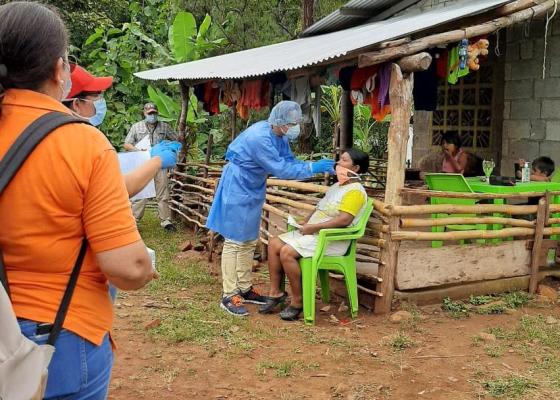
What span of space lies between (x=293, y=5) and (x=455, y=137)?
28.4ft

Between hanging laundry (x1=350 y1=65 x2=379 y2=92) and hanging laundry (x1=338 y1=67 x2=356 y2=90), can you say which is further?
hanging laundry (x1=338 y1=67 x2=356 y2=90)

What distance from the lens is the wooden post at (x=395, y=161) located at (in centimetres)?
522

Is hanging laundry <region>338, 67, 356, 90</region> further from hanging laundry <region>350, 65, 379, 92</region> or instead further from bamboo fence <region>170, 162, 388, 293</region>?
bamboo fence <region>170, 162, 388, 293</region>

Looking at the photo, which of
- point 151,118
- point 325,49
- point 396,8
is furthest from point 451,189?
point 151,118

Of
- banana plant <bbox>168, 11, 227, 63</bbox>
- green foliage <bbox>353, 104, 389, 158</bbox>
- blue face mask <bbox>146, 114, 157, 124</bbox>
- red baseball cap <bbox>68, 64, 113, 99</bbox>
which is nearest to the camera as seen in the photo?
red baseball cap <bbox>68, 64, 113, 99</bbox>

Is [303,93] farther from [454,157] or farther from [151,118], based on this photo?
[151,118]

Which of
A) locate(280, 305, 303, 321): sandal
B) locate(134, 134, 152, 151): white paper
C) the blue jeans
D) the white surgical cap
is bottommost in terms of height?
locate(280, 305, 303, 321): sandal

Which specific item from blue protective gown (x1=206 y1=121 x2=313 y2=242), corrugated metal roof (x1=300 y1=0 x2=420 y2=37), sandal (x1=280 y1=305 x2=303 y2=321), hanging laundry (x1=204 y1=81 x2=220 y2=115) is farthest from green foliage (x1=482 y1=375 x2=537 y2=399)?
hanging laundry (x1=204 y1=81 x2=220 y2=115)

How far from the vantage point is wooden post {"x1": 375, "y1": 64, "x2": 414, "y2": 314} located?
522 centimetres

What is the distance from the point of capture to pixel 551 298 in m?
5.79

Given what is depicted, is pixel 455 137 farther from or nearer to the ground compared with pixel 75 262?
farther from the ground

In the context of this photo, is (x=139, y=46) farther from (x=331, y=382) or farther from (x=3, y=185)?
(x=3, y=185)

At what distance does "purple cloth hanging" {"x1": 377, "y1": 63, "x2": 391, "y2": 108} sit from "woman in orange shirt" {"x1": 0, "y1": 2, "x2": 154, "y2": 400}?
14.0 feet

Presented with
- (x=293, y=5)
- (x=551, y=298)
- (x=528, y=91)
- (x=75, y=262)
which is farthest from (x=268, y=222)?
(x=293, y=5)
